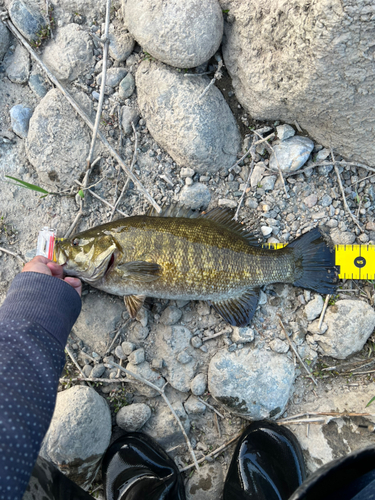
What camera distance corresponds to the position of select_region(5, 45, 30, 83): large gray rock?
11.7 ft

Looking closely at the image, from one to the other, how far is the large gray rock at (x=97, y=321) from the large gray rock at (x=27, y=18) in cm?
278

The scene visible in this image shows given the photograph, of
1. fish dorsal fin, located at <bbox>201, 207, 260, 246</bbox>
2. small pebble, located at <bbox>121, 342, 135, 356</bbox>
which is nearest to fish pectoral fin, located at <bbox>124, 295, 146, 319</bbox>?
small pebble, located at <bbox>121, 342, 135, 356</bbox>

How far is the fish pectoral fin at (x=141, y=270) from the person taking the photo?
3223 mm

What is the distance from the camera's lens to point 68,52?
11.6 feet

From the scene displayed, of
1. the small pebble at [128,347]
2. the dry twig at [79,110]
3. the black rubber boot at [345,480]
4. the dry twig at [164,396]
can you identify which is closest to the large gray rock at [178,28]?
the dry twig at [79,110]

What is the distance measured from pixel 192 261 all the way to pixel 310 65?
2.02 metres

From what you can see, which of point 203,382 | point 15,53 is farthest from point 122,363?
point 15,53

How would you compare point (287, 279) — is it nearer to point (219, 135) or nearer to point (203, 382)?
point (203, 382)

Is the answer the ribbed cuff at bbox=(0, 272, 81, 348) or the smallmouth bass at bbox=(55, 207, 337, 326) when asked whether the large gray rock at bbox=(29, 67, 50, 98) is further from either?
the ribbed cuff at bbox=(0, 272, 81, 348)

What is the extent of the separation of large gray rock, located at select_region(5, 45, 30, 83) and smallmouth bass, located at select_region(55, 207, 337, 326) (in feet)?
5.99

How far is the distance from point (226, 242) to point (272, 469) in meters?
2.33

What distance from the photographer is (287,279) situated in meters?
3.50

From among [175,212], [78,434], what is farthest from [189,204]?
[78,434]

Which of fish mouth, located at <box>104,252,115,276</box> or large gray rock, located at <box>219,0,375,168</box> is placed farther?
fish mouth, located at <box>104,252,115,276</box>
